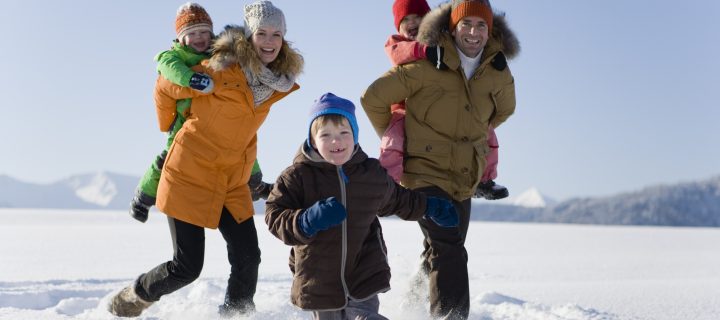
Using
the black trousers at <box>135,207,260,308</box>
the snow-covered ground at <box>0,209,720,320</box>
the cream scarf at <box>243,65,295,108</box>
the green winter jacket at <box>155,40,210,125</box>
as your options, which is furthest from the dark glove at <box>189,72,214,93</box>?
the snow-covered ground at <box>0,209,720,320</box>

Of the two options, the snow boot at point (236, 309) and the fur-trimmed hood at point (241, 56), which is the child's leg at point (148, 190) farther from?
the snow boot at point (236, 309)

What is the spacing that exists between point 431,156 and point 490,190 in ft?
2.17

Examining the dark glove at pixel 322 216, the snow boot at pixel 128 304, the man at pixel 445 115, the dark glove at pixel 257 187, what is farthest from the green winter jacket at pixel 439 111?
the snow boot at pixel 128 304

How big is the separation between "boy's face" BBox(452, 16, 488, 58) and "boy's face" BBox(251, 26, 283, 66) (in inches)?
39.9

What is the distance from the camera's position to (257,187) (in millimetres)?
4367

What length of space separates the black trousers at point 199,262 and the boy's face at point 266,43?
2.97 feet

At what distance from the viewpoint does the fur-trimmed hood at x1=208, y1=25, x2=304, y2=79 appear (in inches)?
152

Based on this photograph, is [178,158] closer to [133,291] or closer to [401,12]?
[133,291]

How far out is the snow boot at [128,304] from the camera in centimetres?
429

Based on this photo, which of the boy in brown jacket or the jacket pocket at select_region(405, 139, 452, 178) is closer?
the boy in brown jacket

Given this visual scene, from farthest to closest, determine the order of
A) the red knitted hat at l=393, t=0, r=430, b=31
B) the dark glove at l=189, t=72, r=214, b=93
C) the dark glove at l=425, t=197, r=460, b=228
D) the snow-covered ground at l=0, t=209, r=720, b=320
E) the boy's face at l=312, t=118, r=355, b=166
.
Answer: the snow-covered ground at l=0, t=209, r=720, b=320 < the red knitted hat at l=393, t=0, r=430, b=31 < the dark glove at l=189, t=72, r=214, b=93 < the dark glove at l=425, t=197, r=460, b=228 < the boy's face at l=312, t=118, r=355, b=166

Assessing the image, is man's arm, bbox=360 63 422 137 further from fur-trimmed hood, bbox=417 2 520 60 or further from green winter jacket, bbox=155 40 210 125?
Result: green winter jacket, bbox=155 40 210 125

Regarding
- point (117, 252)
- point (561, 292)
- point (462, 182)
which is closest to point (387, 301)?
point (462, 182)

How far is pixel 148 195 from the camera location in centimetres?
417
